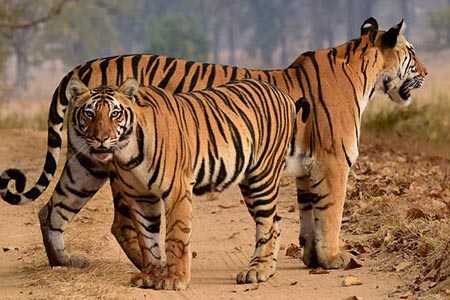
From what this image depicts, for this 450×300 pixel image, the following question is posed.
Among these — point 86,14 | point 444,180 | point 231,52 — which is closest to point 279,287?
point 444,180

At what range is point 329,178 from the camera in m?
6.88

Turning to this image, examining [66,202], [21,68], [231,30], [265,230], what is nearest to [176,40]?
[21,68]

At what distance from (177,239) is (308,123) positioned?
1.43 meters

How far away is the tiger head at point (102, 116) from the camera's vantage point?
18.7 ft

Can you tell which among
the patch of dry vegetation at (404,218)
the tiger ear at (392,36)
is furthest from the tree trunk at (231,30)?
the tiger ear at (392,36)

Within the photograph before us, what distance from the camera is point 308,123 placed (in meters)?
6.96

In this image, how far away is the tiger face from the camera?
7.42 metres

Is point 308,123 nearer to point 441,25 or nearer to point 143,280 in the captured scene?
point 143,280

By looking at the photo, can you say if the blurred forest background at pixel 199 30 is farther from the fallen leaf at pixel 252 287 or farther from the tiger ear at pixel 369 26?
the fallen leaf at pixel 252 287

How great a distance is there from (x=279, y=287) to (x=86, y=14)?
51.4 metres

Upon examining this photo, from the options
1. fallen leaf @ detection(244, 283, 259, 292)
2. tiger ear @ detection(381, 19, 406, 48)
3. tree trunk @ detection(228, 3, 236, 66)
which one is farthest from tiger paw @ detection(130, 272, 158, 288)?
tree trunk @ detection(228, 3, 236, 66)

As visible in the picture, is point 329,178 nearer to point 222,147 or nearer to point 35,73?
point 222,147

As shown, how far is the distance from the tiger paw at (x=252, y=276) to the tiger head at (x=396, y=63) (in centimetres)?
175

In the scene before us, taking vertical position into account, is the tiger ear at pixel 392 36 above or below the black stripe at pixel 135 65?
above
